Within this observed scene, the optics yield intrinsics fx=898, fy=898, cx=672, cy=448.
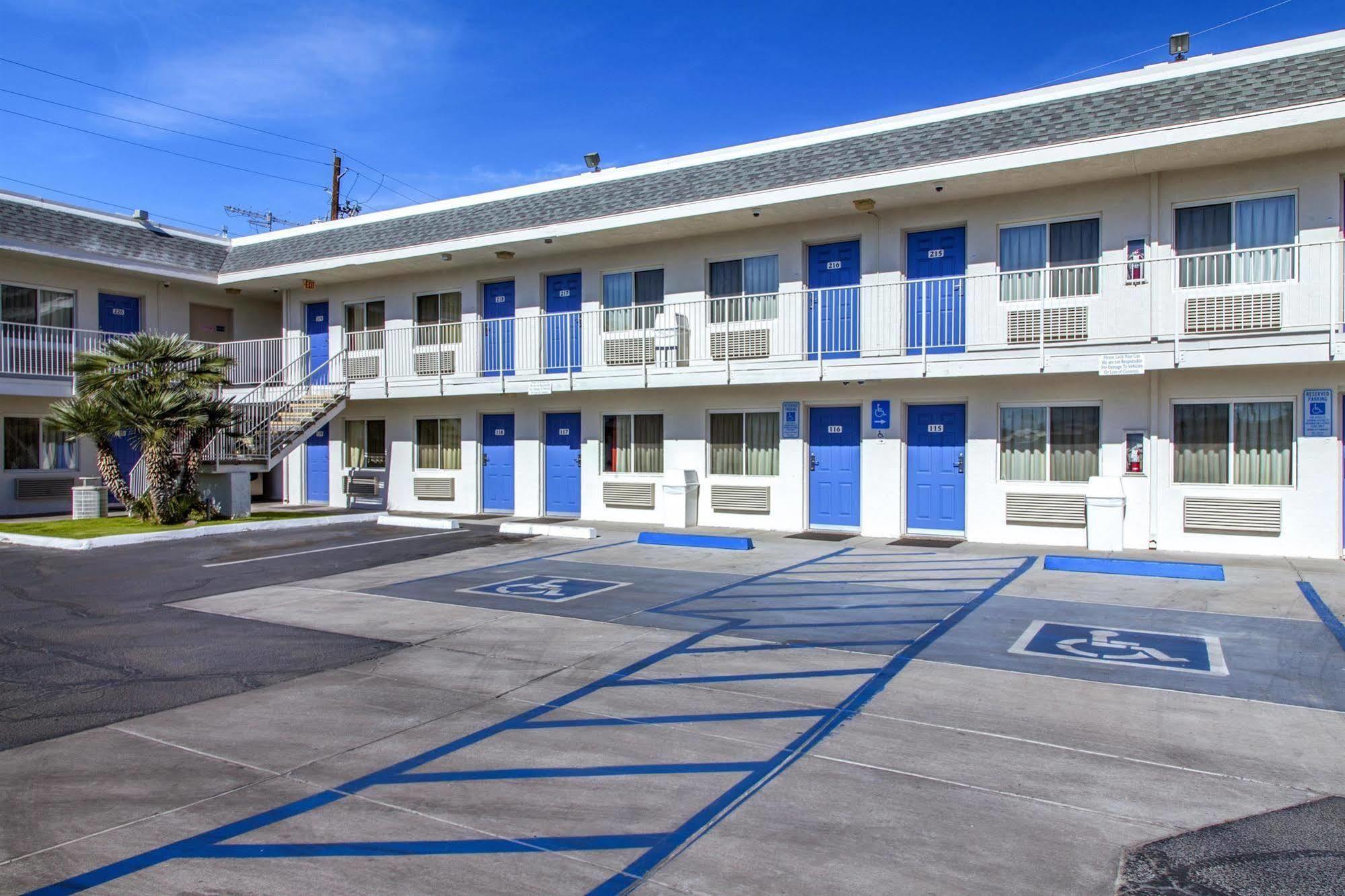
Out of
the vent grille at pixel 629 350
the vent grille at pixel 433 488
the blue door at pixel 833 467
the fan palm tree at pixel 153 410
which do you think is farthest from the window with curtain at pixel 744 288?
the fan palm tree at pixel 153 410

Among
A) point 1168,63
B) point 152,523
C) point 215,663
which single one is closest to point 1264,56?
point 1168,63

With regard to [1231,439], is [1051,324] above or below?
above

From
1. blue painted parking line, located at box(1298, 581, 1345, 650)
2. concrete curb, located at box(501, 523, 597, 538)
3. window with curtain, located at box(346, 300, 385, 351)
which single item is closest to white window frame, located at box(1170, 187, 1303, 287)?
blue painted parking line, located at box(1298, 581, 1345, 650)

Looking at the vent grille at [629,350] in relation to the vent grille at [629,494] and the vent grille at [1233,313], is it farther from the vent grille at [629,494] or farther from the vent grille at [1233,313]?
the vent grille at [1233,313]

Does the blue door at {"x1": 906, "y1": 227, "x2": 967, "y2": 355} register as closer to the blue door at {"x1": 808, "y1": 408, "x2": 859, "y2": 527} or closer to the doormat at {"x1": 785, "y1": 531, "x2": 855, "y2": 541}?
the blue door at {"x1": 808, "y1": 408, "x2": 859, "y2": 527}

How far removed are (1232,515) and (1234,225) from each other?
4339 millimetres

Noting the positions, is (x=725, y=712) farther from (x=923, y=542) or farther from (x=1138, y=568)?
(x=923, y=542)

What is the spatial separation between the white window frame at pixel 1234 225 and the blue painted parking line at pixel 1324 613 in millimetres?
4651

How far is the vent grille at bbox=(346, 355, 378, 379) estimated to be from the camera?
22.1 meters

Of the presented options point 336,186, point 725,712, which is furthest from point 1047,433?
point 336,186

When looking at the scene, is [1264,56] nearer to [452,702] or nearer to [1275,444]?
[1275,444]

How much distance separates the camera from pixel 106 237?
21.7 m

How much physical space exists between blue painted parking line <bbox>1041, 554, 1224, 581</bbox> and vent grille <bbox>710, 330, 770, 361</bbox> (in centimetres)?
644

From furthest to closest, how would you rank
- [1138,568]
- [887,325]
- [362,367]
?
[362,367]
[887,325]
[1138,568]
